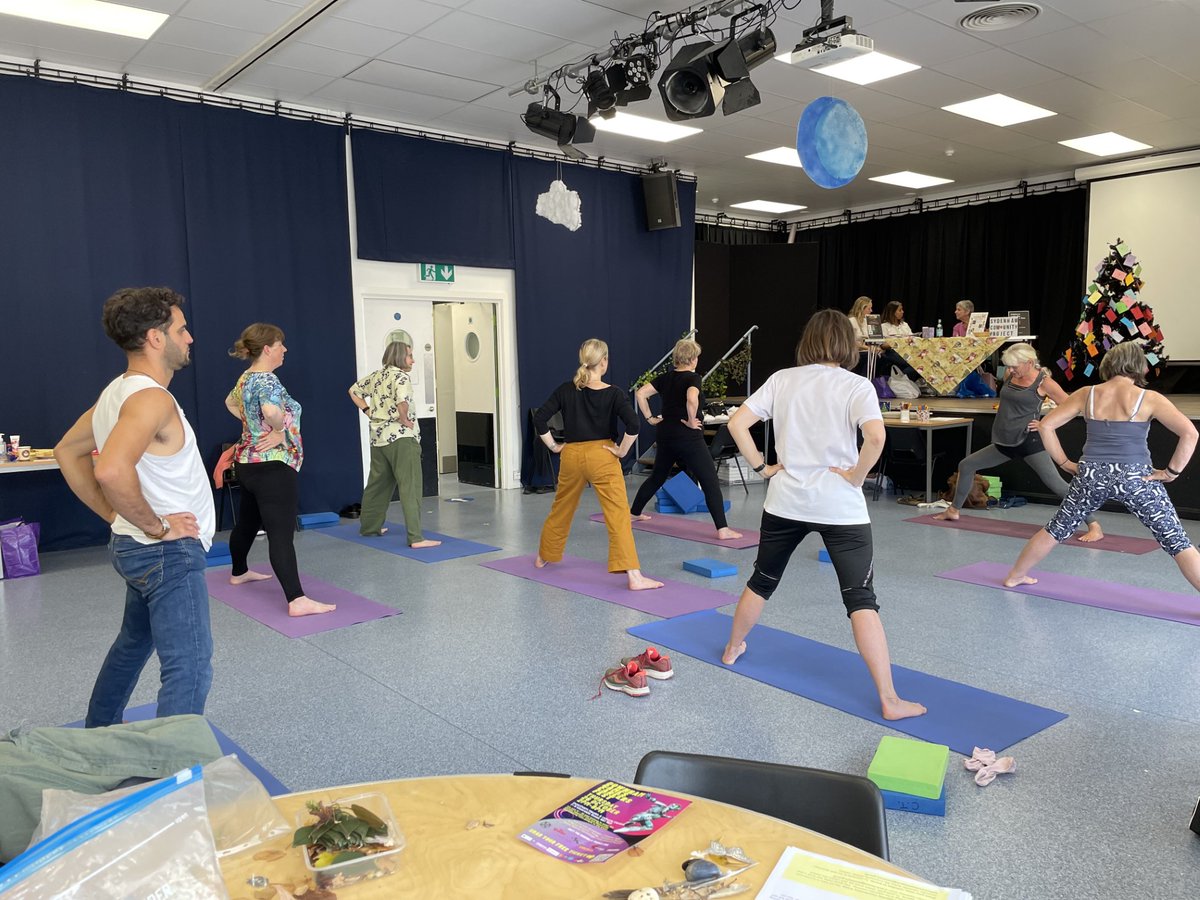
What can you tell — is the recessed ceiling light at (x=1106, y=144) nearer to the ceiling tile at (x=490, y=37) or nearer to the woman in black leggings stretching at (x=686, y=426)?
the woman in black leggings stretching at (x=686, y=426)

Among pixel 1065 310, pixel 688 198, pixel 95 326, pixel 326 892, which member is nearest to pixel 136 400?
pixel 326 892

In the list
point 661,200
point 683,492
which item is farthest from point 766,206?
point 683,492

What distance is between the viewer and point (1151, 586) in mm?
5145

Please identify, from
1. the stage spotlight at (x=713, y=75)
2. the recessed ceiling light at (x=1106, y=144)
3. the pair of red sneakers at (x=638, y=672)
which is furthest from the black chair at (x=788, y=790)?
the recessed ceiling light at (x=1106, y=144)

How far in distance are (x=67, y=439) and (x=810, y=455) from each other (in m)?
2.48

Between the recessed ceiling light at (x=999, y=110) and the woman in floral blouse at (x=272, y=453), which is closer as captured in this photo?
the woman in floral blouse at (x=272, y=453)

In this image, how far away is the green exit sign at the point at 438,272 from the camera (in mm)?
8602

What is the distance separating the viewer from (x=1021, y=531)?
6.86 metres

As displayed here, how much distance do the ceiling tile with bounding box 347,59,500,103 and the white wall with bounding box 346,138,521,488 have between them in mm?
1056

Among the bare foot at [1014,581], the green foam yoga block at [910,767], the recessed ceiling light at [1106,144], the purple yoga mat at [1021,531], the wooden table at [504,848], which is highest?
the recessed ceiling light at [1106,144]

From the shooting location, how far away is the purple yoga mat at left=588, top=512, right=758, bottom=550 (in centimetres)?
652

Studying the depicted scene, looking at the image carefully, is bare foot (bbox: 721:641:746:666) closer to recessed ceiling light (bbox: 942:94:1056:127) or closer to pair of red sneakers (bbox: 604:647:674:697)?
pair of red sneakers (bbox: 604:647:674:697)

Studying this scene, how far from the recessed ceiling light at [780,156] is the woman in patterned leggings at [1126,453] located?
5.46m

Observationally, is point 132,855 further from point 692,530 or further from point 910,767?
point 692,530
